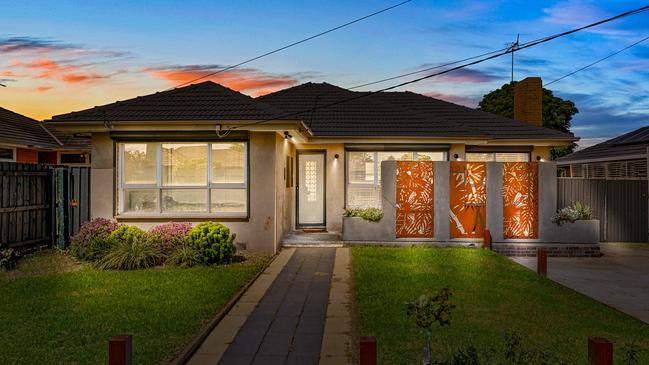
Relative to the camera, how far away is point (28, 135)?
2181cm

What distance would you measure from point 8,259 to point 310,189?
902cm

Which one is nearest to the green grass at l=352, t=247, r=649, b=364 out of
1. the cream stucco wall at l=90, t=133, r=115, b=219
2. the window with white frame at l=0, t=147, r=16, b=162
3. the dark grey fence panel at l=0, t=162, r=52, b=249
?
the cream stucco wall at l=90, t=133, r=115, b=219

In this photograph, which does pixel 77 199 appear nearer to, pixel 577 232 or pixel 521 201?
pixel 521 201

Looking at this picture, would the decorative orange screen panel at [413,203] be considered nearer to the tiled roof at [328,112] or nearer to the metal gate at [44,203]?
the tiled roof at [328,112]

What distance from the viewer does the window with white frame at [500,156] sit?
18328mm

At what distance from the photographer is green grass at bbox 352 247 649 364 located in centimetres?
608

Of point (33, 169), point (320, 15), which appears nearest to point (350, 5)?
point (320, 15)

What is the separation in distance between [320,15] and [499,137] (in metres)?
7.30

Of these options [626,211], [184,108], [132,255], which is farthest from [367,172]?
[626,211]

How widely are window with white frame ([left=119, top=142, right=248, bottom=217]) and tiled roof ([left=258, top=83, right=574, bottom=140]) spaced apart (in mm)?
3891

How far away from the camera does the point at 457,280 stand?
9.95 meters

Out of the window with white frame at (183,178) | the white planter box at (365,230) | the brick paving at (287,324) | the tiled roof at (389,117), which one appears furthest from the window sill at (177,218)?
the tiled roof at (389,117)

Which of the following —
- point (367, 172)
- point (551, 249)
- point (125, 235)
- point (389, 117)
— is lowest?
point (551, 249)

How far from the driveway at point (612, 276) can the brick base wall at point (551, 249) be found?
252 mm
